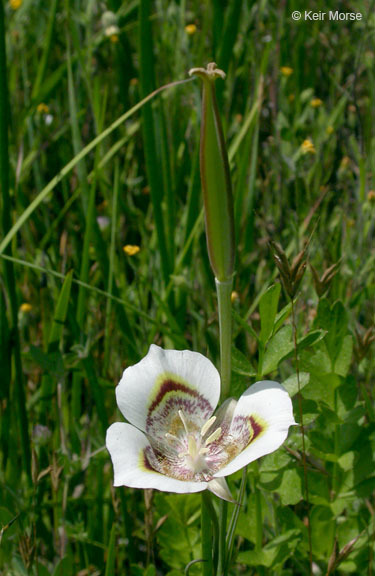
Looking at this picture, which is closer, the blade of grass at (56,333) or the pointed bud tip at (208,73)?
the pointed bud tip at (208,73)

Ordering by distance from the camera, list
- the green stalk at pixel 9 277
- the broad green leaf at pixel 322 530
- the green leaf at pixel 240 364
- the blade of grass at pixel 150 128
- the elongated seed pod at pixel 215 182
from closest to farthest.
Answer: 1. the elongated seed pod at pixel 215 182
2. the green leaf at pixel 240 364
3. the broad green leaf at pixel 322 530
4. the green stalk at pixel 9 277
5. the blade of grass at pixel 150 128

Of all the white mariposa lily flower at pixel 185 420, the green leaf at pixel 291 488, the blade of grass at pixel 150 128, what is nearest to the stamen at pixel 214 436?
the white mariposa lily flower at pixel 185 420

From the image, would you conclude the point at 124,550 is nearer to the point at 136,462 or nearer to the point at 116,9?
the point at 136,462

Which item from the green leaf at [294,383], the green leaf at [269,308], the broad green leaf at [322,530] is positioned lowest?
the broad green leaf at [322,530]

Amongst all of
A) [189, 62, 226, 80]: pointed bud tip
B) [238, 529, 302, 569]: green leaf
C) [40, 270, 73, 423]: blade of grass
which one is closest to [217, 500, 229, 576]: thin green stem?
[238, 529, 302, 569]: green leaf

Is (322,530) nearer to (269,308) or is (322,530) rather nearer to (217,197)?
(269,308)

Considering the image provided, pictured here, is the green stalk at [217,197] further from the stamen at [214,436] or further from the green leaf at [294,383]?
the green leaf at [294,383]

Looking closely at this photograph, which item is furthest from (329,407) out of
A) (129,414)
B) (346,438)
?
(129,414)

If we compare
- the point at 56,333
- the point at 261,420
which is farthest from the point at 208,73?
the point at 56,333
